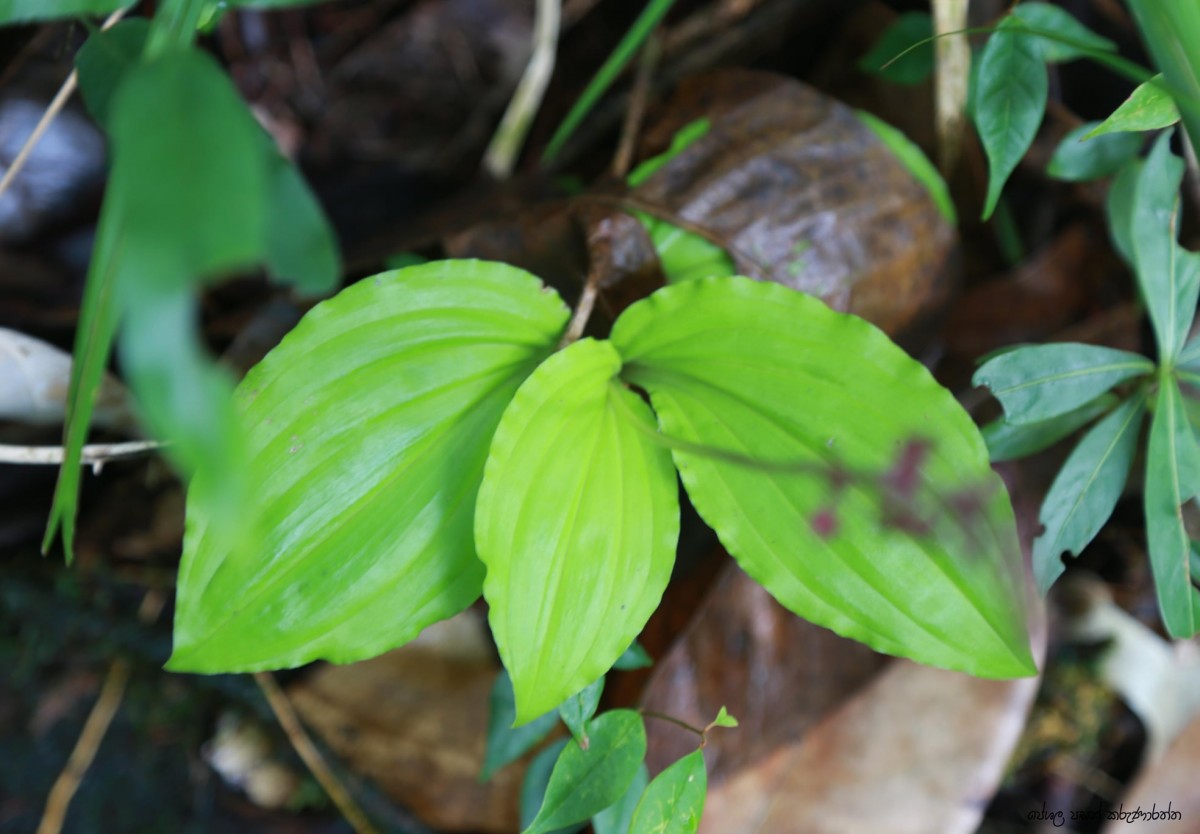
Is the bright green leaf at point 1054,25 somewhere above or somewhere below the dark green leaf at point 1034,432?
above

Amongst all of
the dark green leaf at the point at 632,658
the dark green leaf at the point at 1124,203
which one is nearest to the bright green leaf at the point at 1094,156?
the dark green leaf at the point at 1124,203

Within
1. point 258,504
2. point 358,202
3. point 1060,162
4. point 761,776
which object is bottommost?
point 761,776

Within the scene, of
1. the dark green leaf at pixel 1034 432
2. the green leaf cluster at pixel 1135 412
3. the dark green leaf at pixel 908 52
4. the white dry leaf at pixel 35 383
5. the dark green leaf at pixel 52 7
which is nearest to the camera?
the dark green leaf at pixel 52 7

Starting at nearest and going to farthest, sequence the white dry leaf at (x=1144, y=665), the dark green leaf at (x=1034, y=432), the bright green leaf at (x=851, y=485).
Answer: the bright green leaf at (x=851, y=485) → the dark green leaf at (x=1034, y=432) → the white dry leaf at (x=1144, y=665)

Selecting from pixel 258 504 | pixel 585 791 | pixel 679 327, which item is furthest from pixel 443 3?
pixel 585 791

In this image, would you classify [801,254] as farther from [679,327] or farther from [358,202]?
[358,202]

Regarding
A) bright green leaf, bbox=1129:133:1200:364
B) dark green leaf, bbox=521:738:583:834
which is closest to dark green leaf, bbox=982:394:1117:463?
bright green leaf, bbox=1129:133:1200:364

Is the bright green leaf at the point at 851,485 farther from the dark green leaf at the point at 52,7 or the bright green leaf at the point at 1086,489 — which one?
the dark green leaf at the point at 52,7

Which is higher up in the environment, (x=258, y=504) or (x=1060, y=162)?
(x=1060, y=162)

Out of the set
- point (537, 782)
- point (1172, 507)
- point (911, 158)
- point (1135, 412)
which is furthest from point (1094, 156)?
point (537, 782)
